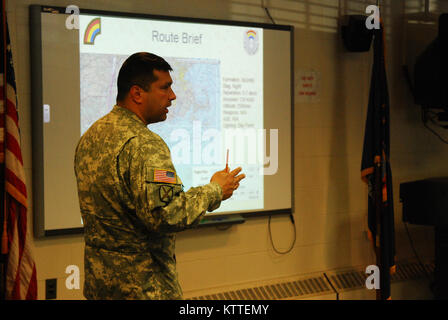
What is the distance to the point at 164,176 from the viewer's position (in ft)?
5.83

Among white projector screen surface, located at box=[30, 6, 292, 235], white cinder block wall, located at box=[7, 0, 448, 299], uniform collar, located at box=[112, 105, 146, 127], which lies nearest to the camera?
uniform collar, located at box=[112, 105, 146, 127]

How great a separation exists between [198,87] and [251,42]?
0.48 meters

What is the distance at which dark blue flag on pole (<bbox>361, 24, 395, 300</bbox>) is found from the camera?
3336 millimetres

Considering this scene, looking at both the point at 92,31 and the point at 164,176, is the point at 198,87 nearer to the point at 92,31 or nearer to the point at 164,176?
the point at 92,31

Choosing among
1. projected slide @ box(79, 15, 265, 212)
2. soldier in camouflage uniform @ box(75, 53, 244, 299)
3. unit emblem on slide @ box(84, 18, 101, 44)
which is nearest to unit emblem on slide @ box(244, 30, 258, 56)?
projected slide @ box(79, 15, 265, 212)

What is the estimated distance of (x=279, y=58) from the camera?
3.50 m

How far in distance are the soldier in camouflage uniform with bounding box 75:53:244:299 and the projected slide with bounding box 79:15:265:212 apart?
1033mm

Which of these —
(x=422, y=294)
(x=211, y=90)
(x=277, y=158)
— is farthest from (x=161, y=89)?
(x=422, y=294)

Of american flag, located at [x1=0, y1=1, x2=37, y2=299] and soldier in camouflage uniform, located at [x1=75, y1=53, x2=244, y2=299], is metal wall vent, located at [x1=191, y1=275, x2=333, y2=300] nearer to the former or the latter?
american flag, located at [x1=0, y1=1, x2=37, y2=299]

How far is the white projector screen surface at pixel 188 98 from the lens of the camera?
283 centimetres

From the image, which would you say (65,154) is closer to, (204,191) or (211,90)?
(211,90)

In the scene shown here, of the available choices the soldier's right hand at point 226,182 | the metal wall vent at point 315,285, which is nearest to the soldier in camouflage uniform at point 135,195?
the soldier's right hand at point 226,182

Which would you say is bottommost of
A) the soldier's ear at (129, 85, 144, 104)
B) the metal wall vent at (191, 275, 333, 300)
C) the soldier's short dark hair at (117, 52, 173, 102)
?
the metal wall vent at (191, 275, 333, 300)

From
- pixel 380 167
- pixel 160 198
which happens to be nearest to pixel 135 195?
pixel 160 198
